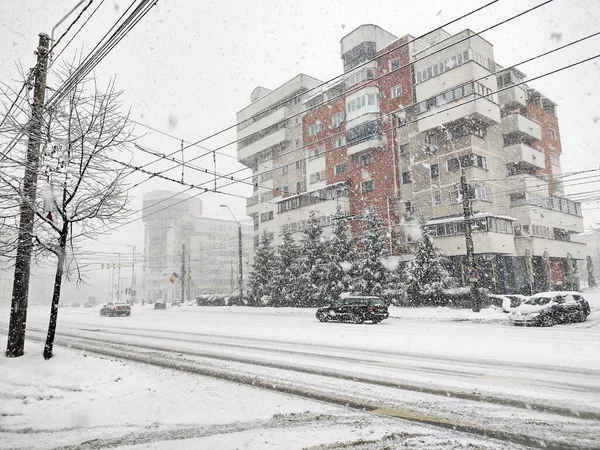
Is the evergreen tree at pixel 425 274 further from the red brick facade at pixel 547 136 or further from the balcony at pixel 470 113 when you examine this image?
the red brick facade at pixel 547 136

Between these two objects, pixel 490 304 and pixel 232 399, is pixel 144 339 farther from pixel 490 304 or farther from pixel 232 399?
pixel 490 304

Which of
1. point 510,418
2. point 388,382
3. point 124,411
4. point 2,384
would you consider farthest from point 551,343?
point 2,384

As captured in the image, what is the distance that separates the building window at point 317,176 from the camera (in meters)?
44.0

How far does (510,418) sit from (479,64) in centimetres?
3218

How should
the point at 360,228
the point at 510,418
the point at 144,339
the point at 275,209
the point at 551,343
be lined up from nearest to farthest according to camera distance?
the point at 510,418 < the point at 551,343 < the point at 144,339 < the point at 360,228 < the point at 275,209

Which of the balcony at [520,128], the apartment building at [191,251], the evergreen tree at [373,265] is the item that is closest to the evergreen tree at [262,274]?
the evergreen tree at [373,265]

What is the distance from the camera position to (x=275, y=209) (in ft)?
165

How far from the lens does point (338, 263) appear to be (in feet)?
112

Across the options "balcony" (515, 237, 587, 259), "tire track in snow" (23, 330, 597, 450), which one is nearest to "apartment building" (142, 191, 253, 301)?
"balcony" (515, 237, 587, 259)

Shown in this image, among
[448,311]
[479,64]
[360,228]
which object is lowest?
[448,311]

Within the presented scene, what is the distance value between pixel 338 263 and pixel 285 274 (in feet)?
22.6

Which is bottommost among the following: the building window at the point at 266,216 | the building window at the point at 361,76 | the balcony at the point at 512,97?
the building window at the point at 266,216

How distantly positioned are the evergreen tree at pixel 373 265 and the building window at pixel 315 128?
16.8m

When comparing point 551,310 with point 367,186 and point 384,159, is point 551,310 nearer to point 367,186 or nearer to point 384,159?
point 384,159
